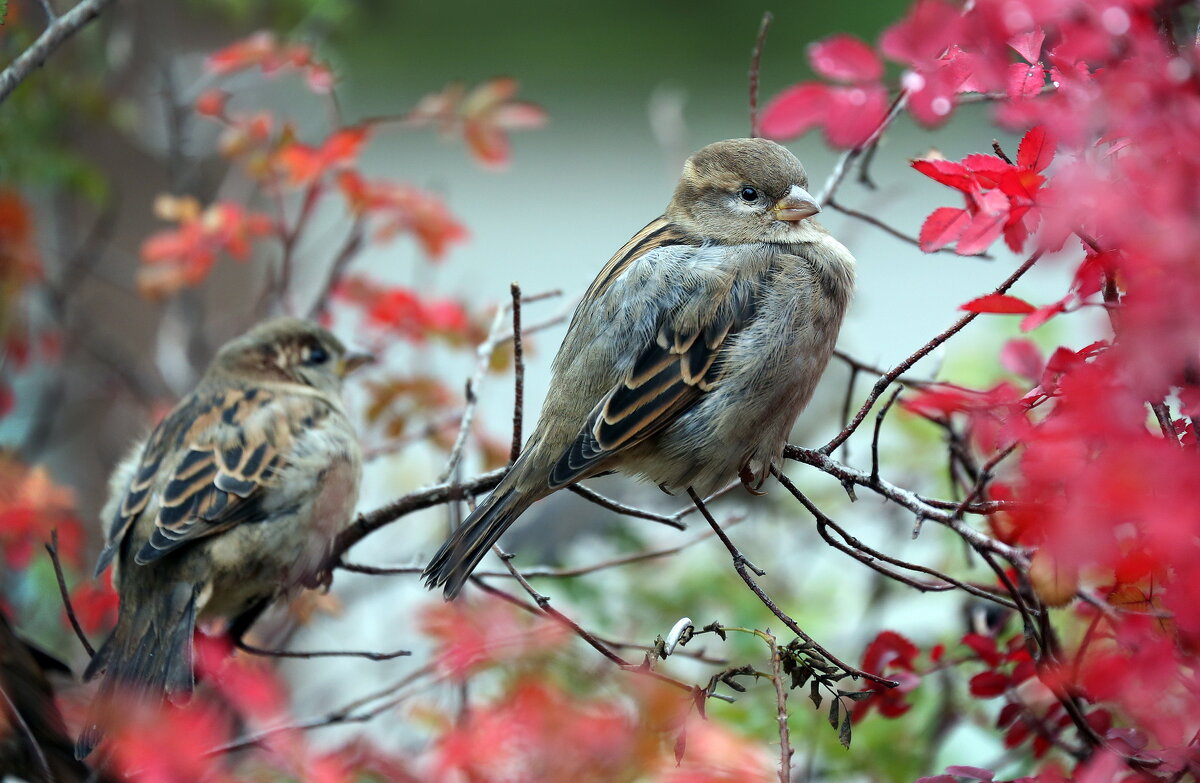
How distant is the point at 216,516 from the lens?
3.02 meters

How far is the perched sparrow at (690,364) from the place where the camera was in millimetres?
2637

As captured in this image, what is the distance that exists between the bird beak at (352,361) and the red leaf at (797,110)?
2.24m

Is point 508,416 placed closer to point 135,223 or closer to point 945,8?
point 135,223

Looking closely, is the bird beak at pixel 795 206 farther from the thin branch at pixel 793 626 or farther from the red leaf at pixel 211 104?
the red leaf at pixel 211 104

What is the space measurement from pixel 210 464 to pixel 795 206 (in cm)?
170

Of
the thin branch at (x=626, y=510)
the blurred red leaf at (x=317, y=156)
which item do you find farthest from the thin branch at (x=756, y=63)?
the blurred red leaf at (x=317, y=156)

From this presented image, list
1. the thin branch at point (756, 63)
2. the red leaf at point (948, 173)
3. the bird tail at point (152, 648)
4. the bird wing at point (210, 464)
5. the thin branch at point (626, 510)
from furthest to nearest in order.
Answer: the bird wing at point (210, 464)
the bird tail at point (152, 648)
the thin branch at point (756, 63)
the thin branch at point (626, 510)
the red leaf at point (948, 173)

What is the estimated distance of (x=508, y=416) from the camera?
6641 mm

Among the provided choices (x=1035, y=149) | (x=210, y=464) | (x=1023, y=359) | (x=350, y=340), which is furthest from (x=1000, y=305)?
(x=350, y=340)

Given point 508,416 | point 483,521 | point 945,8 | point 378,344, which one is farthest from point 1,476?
point 508,416

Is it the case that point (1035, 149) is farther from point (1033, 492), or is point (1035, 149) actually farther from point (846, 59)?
point (1033, 492)

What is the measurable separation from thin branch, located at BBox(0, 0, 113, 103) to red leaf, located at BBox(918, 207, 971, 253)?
160 cm

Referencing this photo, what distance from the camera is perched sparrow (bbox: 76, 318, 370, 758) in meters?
2.85

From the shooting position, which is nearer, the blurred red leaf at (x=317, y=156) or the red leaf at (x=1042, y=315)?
the red leaf at (x=1042, y=315)
